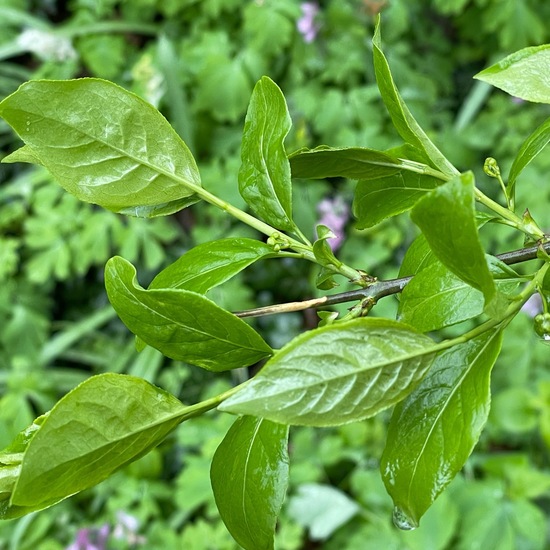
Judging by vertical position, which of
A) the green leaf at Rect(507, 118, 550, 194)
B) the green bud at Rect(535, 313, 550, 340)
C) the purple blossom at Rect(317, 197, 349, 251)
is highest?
the green leaf at Rect(507, 118, 550, 194)

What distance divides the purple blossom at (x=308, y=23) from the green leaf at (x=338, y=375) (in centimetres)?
146

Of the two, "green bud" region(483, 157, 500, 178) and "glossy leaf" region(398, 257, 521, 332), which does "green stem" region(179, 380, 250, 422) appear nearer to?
"glossy leaf" region(398, 257, 521, 332)

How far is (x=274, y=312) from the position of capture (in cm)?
32

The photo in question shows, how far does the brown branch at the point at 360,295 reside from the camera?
0.32 meters

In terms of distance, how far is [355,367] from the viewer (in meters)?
0.24

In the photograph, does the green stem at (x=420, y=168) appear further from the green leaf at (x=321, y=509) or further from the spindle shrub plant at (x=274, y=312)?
the green leaf at (x=321, y=509)

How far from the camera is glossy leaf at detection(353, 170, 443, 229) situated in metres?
0.36

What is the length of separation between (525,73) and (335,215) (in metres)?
1.22

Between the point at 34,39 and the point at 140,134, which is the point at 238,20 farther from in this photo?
the point at 140,134

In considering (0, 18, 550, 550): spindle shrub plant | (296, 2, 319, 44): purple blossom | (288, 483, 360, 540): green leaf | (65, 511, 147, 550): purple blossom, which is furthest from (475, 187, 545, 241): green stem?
(296, 2, 319, 44): purple blossom

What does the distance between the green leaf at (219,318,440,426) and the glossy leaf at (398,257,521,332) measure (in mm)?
45

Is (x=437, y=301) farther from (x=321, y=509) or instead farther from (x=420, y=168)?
(x=321, y=509)

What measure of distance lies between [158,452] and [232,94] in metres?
0.82

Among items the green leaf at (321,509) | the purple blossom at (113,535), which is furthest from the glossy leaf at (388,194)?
the purple blossom at (113,535)
